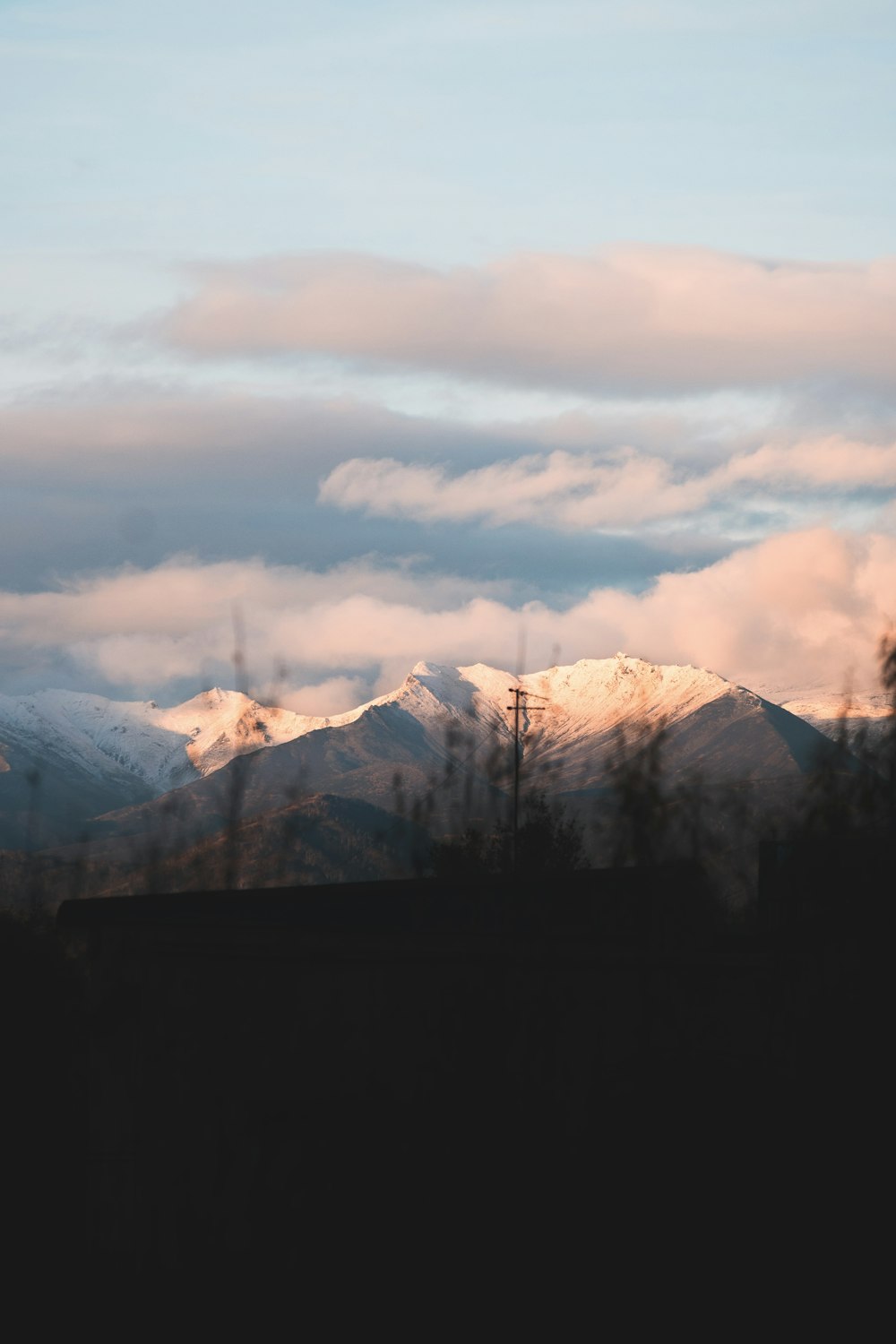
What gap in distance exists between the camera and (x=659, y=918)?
973 inches

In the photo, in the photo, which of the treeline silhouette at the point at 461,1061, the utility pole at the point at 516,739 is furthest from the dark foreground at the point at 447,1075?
the utility pole at the point at 516,739

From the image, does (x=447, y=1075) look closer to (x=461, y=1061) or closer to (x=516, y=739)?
(x=461, y=1061)

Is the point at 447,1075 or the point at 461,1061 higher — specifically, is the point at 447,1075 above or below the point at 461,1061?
below

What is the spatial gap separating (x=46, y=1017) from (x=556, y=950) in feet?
73.5

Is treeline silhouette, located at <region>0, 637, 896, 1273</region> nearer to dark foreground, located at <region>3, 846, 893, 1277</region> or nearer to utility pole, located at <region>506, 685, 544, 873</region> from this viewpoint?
dark foreground, located at <region>3, 846, 893, 1277</region>

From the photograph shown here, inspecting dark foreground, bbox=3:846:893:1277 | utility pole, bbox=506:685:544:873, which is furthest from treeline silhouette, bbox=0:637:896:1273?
utility pole, bbox=506:685:544:873

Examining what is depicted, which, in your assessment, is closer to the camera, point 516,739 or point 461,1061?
point 461,1061

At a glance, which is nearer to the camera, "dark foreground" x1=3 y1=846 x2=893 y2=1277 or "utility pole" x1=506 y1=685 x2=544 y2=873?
"dark foreground" x1=3 y1=846 x2=893 y2=1277

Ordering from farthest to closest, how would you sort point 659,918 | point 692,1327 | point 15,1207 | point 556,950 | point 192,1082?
point 659,918, point 15,1207, point 192,1082, point 556,950, point 692,1327

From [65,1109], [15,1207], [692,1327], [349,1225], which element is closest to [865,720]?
[692,1327]

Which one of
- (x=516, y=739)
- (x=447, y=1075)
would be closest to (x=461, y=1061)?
(x=447, y=1075)

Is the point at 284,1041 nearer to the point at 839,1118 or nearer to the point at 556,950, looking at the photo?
the point at 556,950

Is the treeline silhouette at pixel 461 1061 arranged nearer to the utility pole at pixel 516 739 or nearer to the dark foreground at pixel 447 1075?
the dark foreground at pixel 447 1075

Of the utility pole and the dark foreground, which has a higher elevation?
the utility pole
